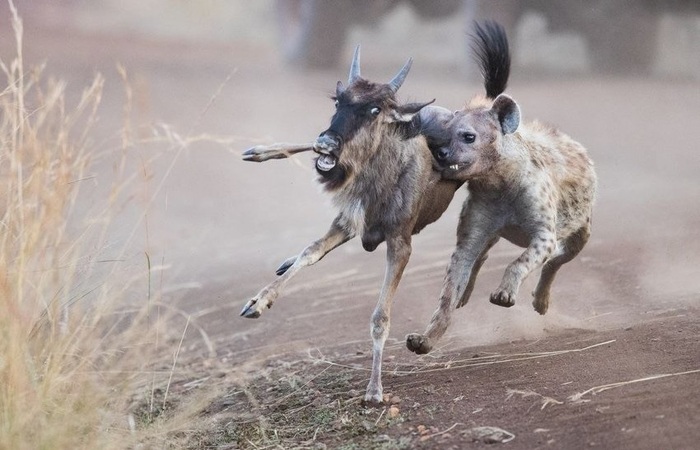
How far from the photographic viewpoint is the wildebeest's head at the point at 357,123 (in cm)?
463

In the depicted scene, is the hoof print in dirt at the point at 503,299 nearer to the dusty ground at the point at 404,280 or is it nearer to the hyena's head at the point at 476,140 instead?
the dusty ground at the point at 404,280

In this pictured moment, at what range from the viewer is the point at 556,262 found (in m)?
5.66

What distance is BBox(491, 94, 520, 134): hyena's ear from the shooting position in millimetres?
5059

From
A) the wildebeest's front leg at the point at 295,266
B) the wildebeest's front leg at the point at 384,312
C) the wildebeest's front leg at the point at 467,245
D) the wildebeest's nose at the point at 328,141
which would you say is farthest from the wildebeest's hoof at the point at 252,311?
the wildebeest's front leg at the point at 467,245

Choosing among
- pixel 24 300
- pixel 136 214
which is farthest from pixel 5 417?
pixel 136 214

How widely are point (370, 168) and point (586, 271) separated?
128 inches

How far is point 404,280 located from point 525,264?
3.12 meters

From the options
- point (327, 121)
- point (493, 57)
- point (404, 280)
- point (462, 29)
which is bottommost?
point (327, 121)

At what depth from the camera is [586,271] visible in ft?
24.7

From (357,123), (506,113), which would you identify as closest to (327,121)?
(506,113)

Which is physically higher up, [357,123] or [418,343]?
[357,123]

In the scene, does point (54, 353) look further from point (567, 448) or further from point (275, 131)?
point (275, 131)

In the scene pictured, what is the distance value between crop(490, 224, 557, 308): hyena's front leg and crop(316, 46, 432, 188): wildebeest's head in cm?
87

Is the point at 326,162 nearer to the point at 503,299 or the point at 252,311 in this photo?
the point at 252,311
